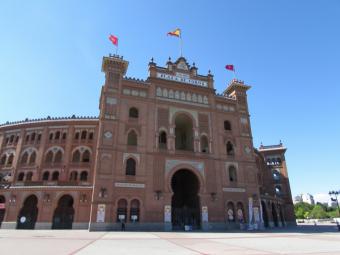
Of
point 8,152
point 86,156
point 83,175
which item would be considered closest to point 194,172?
point 83,175

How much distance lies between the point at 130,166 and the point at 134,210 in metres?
5.27

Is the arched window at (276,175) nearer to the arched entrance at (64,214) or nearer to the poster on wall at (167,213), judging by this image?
the poster on wall at (167,213)

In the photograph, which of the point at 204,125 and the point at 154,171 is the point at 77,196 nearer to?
the point at 154,171

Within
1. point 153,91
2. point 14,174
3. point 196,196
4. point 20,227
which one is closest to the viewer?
point 20,227

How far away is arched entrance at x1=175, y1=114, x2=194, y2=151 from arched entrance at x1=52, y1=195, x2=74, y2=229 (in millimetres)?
17384

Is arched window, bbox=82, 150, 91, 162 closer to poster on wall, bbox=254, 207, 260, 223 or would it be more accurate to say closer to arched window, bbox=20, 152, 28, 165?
arched window, bbox=20, 152, 28, 165

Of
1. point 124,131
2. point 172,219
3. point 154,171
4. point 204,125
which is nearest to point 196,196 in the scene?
point 172,219

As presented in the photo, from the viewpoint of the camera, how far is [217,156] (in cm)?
3522

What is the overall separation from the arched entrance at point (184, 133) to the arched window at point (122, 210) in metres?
12.4

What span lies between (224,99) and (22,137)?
33.2 m

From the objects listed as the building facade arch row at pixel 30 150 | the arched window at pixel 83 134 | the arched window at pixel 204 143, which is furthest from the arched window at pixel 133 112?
the building facade arch row at pixel 30 150

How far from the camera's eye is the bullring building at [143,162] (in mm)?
29891

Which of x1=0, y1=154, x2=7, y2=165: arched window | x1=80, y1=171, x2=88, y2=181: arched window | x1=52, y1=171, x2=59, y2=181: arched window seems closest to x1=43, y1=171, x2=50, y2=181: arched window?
x1=52, y1=171, x2=59, y2=181: arched window

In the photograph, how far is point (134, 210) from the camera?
29.3m
